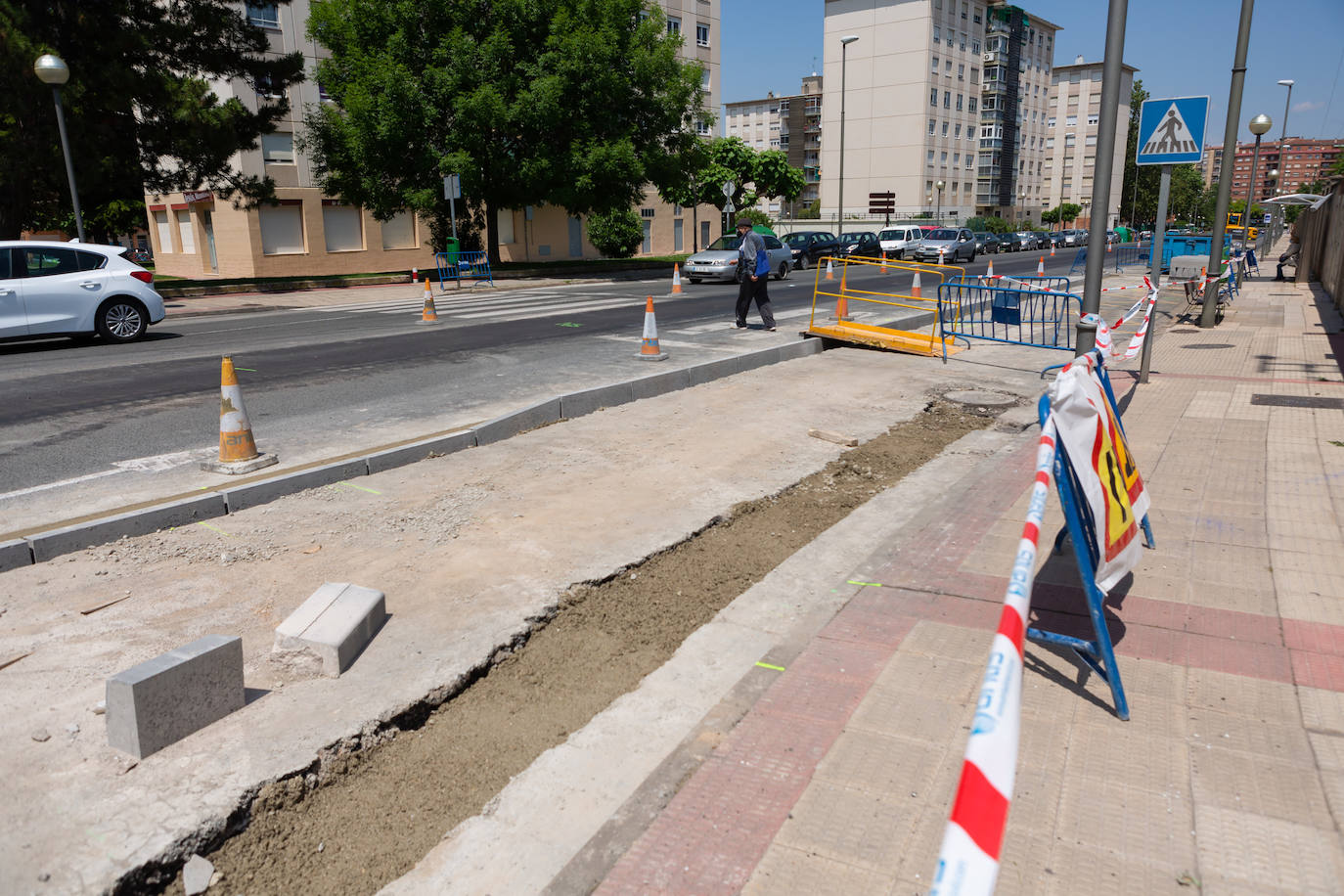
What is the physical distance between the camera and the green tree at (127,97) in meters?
20.0

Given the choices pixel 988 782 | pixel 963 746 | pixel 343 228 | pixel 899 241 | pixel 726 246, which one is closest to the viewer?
pixel 988 782

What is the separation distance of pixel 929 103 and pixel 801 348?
75.0 metres

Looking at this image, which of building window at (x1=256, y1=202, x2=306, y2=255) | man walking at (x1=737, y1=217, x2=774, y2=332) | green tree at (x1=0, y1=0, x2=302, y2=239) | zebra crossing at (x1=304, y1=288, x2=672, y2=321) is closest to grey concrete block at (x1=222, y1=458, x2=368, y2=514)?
man walking at (x1=737, y1=217, x2=774, y2=332)

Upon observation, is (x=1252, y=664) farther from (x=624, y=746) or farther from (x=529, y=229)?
(x=529, y=229)

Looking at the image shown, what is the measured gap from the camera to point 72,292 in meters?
12.9

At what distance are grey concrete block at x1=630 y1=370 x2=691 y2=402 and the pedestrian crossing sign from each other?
5.43m

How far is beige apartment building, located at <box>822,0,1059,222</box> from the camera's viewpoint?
258 feet

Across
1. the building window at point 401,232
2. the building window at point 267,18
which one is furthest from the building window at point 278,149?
the building window at point 401,232

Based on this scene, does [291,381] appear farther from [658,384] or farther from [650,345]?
[650,345]

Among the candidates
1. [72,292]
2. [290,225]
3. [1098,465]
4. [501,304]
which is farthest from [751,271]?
[290,225]

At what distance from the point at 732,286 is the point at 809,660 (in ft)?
71.2

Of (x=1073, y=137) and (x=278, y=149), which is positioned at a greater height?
(x=1073, y=137)

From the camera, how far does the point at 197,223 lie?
37.1m

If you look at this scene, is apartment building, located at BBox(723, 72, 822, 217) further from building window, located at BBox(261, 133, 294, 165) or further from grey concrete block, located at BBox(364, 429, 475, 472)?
grey concrete block, located at BBox(364, 429, 475, 472)
